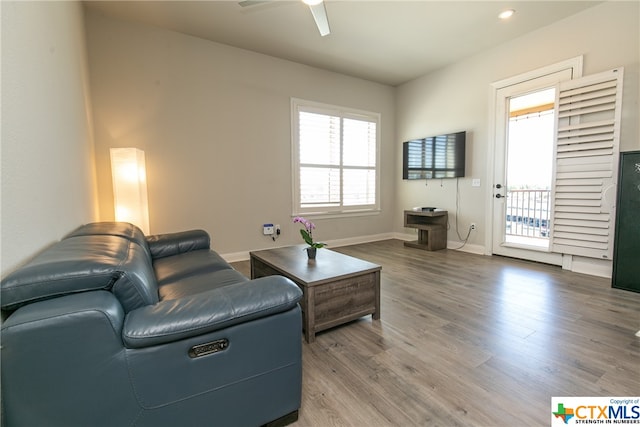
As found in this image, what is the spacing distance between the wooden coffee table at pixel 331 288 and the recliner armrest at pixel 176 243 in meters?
0.72

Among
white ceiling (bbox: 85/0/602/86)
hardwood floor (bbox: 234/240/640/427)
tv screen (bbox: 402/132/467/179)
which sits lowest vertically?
hardwood floor (bbox: 234/240/640/427)

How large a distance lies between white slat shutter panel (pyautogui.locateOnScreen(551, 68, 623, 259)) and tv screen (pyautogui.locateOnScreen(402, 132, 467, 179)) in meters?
1.23

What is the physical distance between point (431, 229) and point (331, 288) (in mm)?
3007

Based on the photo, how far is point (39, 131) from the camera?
1.40m

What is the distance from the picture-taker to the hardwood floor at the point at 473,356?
1.34 metres

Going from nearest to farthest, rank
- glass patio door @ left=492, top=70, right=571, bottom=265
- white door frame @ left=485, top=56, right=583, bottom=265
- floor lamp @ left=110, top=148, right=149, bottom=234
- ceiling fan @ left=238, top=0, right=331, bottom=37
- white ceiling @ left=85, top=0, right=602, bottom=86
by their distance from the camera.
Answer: ceiling fan @ left=238, top=0, right=331, bottom=37 → floor lamp @ left=110, top=148, right=149, bottom=234 → white ceiling @ left=85, top=0, right=602, bottom=86 → white door frame @ left=485, top=56, right=583, bottom=265 → glass patio door @ left=492, top=70, right=571, bottom=265

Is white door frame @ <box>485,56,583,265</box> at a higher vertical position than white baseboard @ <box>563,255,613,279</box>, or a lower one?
higher

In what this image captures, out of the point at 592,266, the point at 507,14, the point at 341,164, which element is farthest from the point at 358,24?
the point at 592,266

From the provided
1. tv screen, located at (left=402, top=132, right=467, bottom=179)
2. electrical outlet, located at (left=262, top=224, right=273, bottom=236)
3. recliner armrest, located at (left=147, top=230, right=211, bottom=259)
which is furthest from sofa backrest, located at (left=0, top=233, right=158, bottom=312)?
tv screen, located at (left=402, top=132, right=467, bottom=179)

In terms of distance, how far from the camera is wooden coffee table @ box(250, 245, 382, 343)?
6.33ft

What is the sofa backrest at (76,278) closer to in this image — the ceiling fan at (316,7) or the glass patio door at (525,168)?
the ceiling fan at (316,7)

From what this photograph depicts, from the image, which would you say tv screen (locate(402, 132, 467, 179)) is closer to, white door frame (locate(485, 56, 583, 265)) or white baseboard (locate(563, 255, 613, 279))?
white door frame (locate(485, 56, 583, 265))

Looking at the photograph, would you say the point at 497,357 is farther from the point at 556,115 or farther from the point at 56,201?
the point at 556,115

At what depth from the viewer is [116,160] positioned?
2902mm
